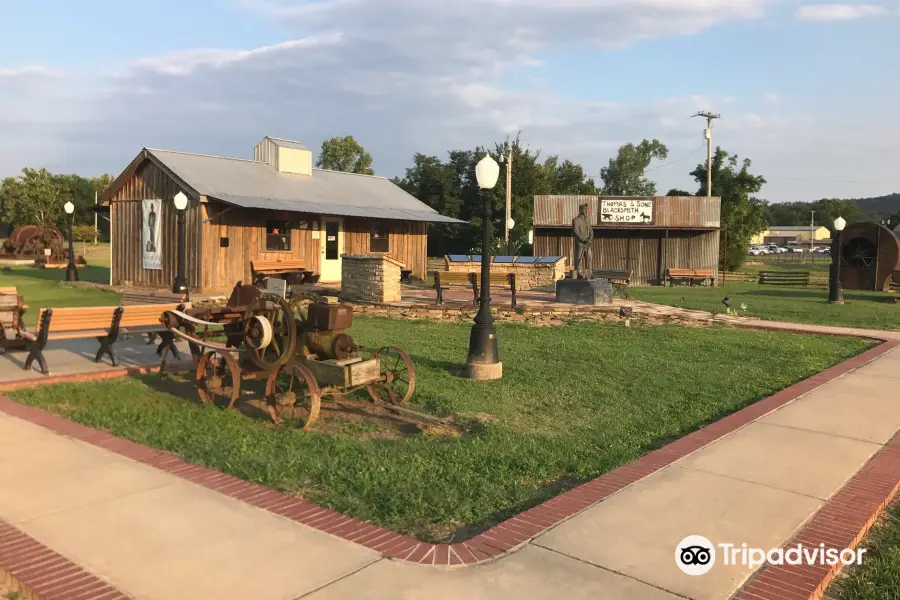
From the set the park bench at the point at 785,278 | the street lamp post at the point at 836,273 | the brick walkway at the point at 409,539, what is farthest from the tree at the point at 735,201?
the brick walkway at the point at 409,539

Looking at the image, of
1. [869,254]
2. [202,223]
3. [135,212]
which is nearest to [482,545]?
[202,223]

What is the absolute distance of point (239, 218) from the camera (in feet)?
69.3

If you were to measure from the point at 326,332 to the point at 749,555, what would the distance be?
4.33 meters

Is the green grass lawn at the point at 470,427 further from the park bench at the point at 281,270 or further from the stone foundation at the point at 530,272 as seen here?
the stone foundation at the point at 530,272

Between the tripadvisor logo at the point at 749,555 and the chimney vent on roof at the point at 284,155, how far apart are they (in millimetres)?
23421

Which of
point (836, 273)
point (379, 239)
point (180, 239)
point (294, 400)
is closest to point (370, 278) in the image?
point (180, 239)

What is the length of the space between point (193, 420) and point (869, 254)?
1150 inches

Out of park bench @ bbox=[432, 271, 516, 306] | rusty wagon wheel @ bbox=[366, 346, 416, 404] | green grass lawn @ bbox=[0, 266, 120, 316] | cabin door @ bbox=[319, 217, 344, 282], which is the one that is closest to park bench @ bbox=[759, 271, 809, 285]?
cabin door @ bbox=[319, 217, 344, 282]

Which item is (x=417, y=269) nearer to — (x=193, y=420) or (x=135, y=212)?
(x=135, y=212)

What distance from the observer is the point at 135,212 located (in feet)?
74.9

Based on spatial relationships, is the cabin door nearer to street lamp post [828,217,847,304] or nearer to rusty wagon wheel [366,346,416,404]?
street lamp post [828,217,847,304]

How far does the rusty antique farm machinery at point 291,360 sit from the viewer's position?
6574mm

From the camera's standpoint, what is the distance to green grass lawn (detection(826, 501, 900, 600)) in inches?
138

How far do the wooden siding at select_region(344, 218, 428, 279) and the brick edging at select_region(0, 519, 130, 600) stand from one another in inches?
804
